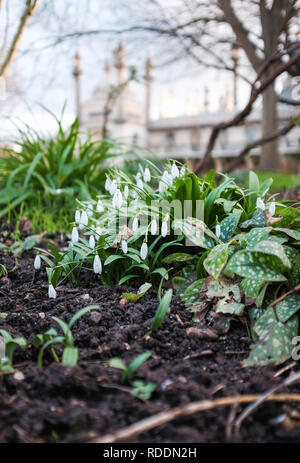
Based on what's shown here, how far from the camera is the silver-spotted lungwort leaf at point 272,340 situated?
3.81ft

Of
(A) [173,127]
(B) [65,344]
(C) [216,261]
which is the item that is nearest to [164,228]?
(C) [216,261]

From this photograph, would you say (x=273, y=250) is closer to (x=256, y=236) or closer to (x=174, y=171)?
(x=256, y=236)

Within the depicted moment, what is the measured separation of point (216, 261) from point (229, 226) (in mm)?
315

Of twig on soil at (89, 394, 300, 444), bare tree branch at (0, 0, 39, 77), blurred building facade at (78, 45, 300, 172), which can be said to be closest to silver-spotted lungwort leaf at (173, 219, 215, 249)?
twig on soil at (89, 394, 300, 444)

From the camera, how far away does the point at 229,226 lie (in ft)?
5.46

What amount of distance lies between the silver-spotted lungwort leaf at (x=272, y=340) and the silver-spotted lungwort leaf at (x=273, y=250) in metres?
0.17

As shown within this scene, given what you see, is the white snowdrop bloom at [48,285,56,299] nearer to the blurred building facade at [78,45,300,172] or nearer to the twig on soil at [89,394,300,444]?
the twig on soil at [89,394,300,444]

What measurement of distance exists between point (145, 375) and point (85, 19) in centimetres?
629

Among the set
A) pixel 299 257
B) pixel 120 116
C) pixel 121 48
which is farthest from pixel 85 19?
pixel 120 116

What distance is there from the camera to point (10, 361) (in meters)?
1.05

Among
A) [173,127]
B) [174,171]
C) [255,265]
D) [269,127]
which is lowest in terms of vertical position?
[255,265]
